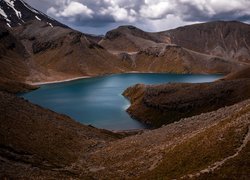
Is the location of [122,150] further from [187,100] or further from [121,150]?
[187,100]

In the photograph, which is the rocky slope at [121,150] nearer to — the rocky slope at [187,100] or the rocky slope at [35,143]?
the rocky slope at [35,143]

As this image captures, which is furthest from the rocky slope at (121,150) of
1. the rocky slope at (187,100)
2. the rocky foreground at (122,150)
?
the rocky slope at (187,100)

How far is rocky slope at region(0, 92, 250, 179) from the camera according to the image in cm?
3578

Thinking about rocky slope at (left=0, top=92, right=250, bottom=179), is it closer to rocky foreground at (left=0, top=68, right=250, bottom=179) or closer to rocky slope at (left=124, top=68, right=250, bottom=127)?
rocky foreground at (left=0, top=68, right=250, bottom=179)

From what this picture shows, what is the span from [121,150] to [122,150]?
0.15 metres

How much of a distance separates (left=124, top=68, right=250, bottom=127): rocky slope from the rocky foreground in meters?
60.7

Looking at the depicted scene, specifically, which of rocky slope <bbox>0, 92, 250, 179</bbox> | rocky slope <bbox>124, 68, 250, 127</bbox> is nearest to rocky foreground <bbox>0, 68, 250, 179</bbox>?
rocky slope <bbox>0, 92, 250, 179</bbox>

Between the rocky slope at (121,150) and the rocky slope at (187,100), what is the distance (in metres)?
60.8

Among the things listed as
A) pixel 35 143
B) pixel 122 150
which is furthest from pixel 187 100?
pixel 35 143

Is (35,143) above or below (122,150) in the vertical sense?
above

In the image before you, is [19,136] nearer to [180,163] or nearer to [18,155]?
[18,155]

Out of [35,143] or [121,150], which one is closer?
[35,143]

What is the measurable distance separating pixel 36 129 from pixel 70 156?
35.6 ft

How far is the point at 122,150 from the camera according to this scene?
199 ft
